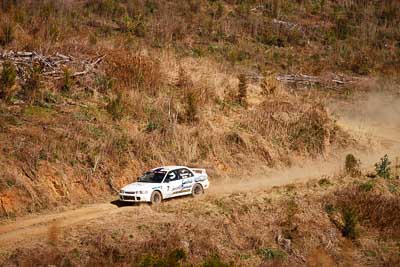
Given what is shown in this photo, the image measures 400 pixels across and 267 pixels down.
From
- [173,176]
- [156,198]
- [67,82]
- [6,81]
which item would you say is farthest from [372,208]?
[6,81]

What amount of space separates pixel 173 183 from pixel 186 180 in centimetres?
74

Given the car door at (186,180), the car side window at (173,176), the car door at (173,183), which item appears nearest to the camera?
the car door at (173,183)

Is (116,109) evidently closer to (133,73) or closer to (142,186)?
(133,73)

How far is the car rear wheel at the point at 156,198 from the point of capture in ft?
66.6

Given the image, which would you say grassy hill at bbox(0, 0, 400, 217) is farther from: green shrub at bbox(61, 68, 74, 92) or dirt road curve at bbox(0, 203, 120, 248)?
dirt road curve at bbox(0, 203, 120, 248)

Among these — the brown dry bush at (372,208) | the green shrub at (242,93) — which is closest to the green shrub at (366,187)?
the brown dry bush at (372,208)

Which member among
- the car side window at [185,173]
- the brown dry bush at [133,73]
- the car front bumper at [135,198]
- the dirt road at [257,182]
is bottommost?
the dirt road at [257,182]

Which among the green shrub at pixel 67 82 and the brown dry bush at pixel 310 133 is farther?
the brown dry bush at pixel 310 133

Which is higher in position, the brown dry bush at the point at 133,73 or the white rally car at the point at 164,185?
the brown dry bush at the point at 133,73

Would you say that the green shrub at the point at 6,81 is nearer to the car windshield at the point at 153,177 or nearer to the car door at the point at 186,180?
the car windshield at the point at 153,177

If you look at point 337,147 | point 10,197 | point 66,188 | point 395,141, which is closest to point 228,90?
point 337,147

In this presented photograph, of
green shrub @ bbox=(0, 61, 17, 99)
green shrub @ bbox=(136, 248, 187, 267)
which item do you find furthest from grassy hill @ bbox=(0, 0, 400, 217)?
green shrub @ bbox=(136, 248, 187, 267)

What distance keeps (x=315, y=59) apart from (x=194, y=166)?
22.5 metres

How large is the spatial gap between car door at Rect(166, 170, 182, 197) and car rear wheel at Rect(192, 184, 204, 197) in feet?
2.64
